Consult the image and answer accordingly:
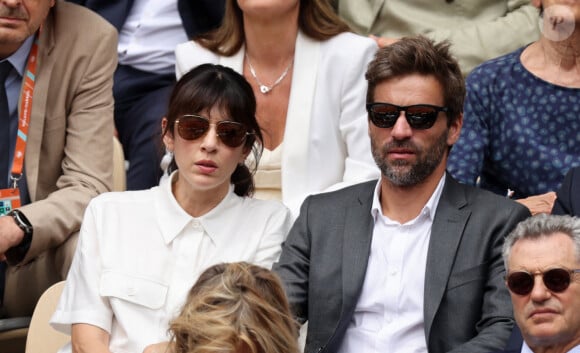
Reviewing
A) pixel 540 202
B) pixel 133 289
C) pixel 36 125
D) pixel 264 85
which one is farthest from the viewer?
pixel 264 85

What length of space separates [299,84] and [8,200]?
112 centimetres

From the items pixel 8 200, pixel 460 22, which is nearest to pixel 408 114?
pixel 460 22

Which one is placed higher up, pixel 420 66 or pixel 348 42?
pixel 420 66

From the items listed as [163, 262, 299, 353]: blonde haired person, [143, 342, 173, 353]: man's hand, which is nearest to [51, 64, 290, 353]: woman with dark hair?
[143, 342, 173, 353]: man's hand

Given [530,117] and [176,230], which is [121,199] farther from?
[530,117]

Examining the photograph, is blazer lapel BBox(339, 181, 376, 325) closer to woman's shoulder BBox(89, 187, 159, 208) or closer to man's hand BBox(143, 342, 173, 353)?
man's hand BBox(143, 342, 173, 353)

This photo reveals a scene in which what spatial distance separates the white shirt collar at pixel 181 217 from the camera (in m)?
4.10

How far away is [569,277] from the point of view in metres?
3.50

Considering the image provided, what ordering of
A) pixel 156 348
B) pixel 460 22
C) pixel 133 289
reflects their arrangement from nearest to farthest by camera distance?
pixel 156 348 < pixel 133 289 < pixel 460 22

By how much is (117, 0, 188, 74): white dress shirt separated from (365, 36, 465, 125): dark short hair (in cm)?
170

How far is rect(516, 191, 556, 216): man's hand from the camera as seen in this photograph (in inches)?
171

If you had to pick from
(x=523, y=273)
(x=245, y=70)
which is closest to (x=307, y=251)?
(x=523, y=273)

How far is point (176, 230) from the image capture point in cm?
409

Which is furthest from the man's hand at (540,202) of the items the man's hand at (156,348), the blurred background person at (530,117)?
the man's hand at (156,348)
